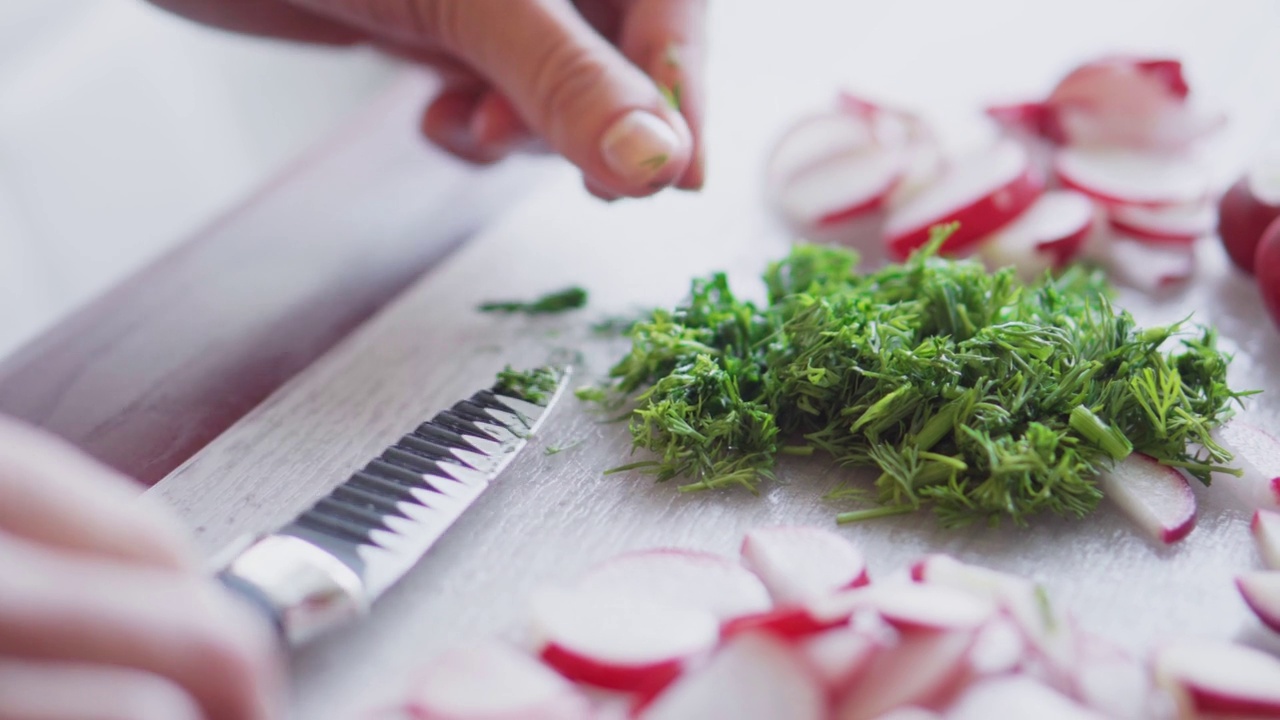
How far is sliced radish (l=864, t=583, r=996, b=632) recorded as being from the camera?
100 cm

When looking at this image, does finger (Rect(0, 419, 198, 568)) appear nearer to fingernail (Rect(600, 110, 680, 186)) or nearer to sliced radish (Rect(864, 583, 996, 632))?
sliced radish (Rect(864, 583, 996, 632))

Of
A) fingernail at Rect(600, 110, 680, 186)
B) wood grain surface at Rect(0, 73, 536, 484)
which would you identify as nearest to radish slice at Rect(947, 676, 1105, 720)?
fingernail at Rect(600, 110, 680, 186)

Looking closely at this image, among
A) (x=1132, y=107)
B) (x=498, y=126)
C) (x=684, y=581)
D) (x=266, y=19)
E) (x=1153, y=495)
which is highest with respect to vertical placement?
(x=266, y=19)

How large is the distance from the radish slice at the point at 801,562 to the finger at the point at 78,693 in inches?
24.2

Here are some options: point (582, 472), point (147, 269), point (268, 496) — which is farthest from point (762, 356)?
point (147, 269)

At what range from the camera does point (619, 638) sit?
1.08 metres

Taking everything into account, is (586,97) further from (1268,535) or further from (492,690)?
(1268,535)

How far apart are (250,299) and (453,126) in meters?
0.55

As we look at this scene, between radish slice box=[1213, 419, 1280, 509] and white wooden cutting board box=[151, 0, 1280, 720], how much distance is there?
34mm

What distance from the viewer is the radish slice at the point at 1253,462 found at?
1.29m

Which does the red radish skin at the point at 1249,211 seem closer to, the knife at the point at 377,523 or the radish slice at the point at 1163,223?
the radish slice at the point at 1163,223

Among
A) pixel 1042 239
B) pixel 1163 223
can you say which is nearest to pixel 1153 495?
pixel 1042 239

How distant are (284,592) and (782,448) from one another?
0.62 meters

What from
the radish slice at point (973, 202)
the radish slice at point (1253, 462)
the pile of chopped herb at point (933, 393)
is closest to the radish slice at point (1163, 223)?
the radish slice at point (973, 202)
